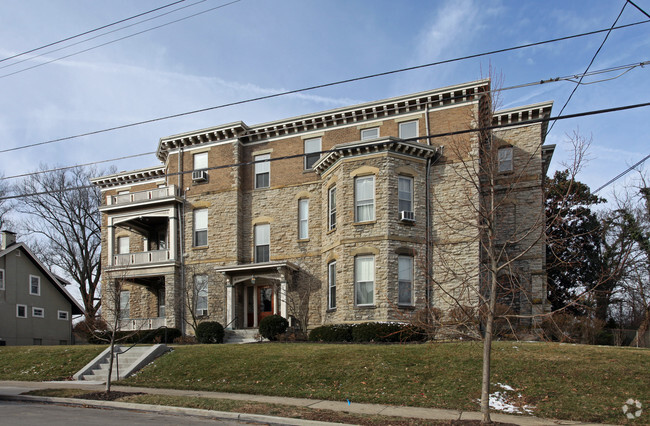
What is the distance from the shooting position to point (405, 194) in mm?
24141

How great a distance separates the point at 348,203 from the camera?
24.2 meters

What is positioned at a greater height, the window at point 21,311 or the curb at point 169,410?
the curb at point 169,410

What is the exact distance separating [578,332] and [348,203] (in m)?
10.5

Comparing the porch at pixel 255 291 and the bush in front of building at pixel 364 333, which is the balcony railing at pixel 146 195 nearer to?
the porch at pixel 255 291

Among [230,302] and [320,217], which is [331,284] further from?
[230,302]

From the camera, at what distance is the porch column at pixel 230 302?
1078 inches

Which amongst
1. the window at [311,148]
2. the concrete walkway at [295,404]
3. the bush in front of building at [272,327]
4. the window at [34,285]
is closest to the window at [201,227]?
the window at [311,148]

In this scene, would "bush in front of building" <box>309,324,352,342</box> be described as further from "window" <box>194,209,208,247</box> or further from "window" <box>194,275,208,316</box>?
"window" <box>194,209,208,247</box>

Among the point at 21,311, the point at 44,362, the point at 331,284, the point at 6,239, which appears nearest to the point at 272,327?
the point at 331,284

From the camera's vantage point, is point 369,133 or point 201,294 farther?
point 201,294

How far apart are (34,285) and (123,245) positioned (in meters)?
6.85

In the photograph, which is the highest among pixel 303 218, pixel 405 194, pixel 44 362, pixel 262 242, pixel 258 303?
pixel 405 194

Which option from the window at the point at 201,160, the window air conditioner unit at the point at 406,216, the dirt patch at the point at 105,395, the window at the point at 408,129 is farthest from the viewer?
the window at the point at 201,160

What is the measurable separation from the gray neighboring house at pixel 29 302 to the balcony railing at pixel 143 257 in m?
8.09
